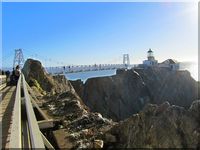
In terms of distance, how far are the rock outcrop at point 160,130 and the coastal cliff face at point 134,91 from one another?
161ft

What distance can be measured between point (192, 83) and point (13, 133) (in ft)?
231

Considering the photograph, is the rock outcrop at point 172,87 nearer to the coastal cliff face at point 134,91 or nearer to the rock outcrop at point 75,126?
the coastal cliff face at point 134,91

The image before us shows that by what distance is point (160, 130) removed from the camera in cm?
658

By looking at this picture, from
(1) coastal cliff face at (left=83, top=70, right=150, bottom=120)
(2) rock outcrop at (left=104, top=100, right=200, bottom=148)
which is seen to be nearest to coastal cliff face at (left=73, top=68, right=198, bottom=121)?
(1) coastal cliff face at (left=83, top=70, right=150, bottom=120)

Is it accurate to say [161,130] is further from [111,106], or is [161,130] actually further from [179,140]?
[111,106]

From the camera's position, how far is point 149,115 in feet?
23.8

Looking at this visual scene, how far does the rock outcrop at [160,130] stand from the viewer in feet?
20.6

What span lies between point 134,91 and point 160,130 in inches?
2456

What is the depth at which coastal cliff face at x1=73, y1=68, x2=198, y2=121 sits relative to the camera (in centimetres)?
6062

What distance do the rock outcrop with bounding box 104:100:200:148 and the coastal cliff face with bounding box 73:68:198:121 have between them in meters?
49.1

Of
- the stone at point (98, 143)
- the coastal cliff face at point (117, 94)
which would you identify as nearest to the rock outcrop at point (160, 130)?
the stone at point (98, 143)

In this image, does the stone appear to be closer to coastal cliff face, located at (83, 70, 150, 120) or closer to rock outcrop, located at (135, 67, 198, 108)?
coastal cliff face, located at (83, 70, 150, 120)

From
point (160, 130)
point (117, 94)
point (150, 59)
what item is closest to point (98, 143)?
point (160, 130)

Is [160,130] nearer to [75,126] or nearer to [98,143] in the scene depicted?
[98,143]
